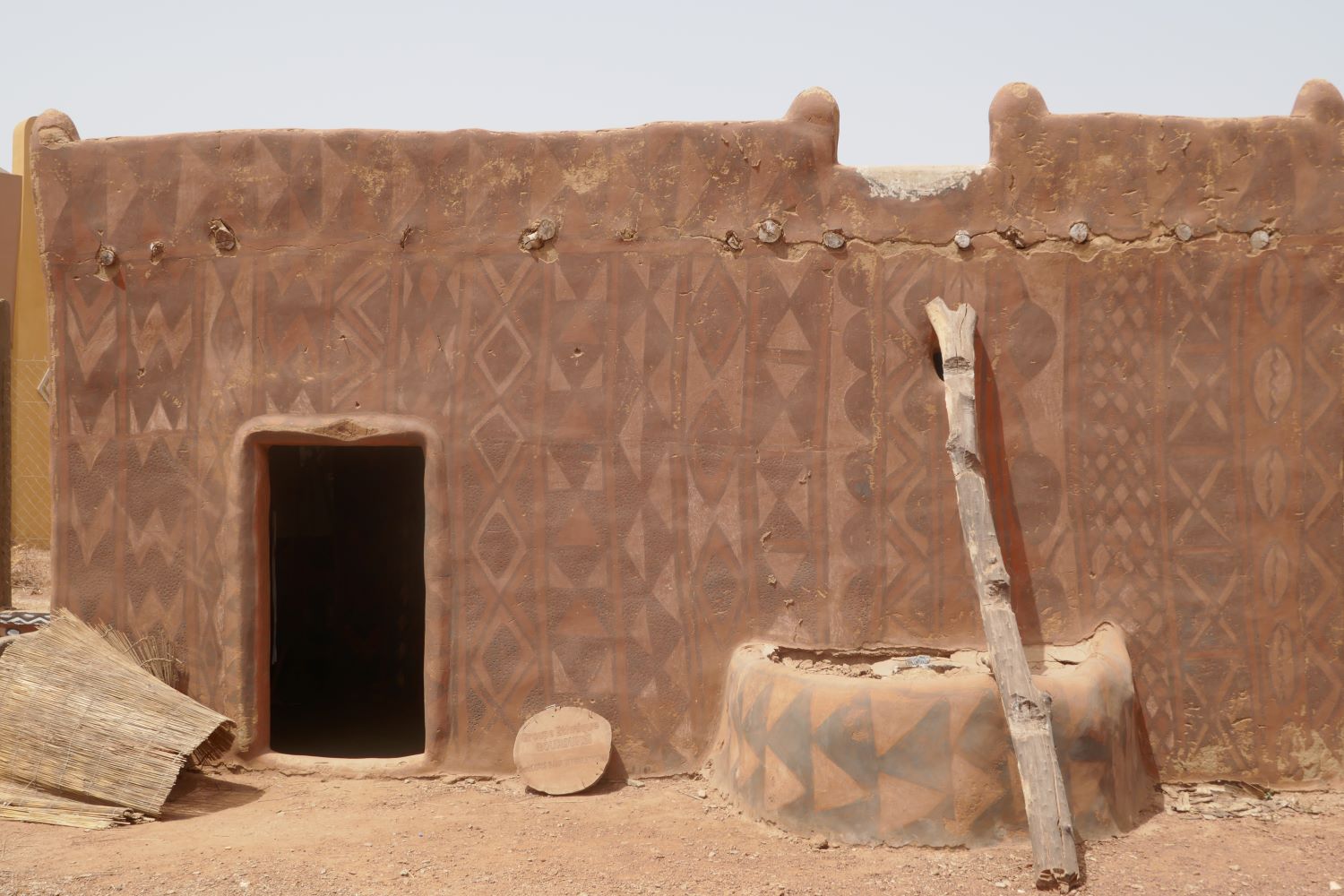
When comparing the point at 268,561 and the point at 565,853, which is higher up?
the point at 268,561

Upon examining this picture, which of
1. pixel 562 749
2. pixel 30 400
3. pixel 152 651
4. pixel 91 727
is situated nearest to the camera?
pixel 91 727

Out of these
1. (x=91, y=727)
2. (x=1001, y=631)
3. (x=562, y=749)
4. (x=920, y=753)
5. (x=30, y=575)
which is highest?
(x=1001, y=631)

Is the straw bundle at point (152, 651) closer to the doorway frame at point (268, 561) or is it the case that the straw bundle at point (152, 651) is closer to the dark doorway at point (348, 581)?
the doorway frame at point (268, 561)

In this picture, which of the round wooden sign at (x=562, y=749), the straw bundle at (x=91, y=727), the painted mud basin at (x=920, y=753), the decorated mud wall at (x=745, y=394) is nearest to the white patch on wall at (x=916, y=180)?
the decorated mud wall at (x=745, y=394)

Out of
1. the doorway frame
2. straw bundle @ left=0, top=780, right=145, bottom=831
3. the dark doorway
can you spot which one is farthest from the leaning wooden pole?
the dark doorway

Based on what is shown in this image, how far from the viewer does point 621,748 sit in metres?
5.98

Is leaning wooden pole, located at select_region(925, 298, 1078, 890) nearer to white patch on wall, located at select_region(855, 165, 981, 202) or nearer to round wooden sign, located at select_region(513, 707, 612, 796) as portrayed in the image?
white patch on wall, located at select_region(855, 165, 981, 202)

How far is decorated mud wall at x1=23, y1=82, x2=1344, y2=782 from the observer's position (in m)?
5.86

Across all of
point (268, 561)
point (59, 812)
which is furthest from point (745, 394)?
point (59, 812)

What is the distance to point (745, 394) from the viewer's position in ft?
19.6

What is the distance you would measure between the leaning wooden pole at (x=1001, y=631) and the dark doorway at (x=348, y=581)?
4577mm

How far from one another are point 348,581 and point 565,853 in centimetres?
473

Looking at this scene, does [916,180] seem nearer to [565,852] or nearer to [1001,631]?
[1001,631]

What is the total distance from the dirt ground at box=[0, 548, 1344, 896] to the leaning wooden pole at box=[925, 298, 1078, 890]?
7.6 inches
